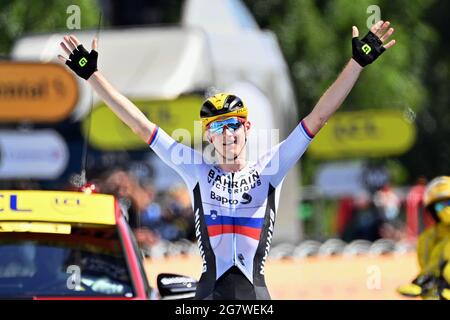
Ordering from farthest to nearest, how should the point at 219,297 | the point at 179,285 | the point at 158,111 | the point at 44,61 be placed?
the point at 44,61 → the point at 158,111 → the point at 179,285 → the point at 219,297

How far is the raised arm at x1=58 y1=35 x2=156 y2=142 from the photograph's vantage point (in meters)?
5.97

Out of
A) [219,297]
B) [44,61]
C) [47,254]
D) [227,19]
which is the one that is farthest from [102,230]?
[227,19]

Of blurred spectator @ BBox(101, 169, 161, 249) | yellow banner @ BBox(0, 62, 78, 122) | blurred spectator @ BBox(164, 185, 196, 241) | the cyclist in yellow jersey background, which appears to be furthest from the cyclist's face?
blurred spectator @ BBox(164, 185, 196, 241)

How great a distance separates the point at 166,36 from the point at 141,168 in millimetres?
2348

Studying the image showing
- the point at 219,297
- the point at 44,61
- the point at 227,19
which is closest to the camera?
the point at 219,297

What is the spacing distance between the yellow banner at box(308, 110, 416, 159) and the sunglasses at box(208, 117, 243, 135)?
1748 centimetres

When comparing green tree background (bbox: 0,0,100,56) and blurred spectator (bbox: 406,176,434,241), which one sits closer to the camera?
blurred spectator (bbox: 406,176,434,241)

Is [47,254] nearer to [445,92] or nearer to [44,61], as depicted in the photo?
[44,61]

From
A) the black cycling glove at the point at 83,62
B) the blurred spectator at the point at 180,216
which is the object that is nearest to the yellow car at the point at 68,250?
the black cycling glove at the point at 83,62

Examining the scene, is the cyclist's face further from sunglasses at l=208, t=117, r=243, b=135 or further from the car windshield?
the car windshield

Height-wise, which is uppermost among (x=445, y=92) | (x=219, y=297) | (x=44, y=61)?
(x=219, y=297)
